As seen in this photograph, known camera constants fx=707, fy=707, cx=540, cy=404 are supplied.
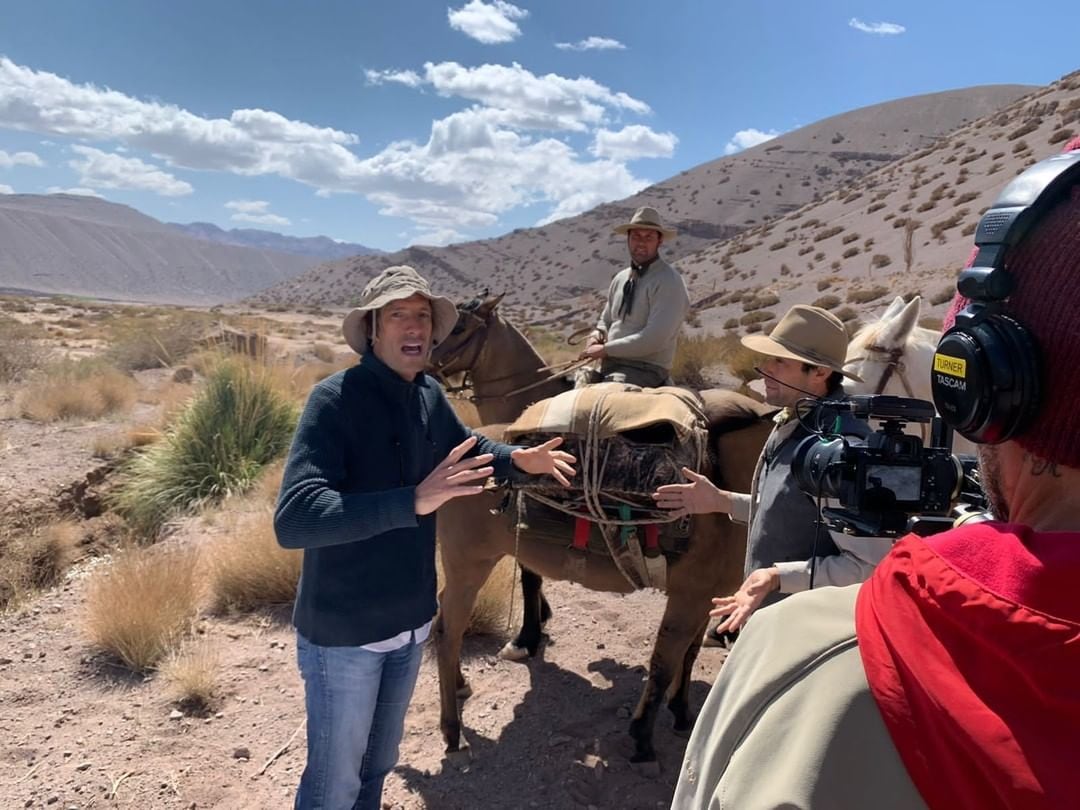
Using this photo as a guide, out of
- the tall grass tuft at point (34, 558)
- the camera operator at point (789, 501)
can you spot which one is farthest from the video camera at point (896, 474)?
the tall grass tuft at point (34, 558)

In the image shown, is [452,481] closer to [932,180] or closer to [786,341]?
[786,341]

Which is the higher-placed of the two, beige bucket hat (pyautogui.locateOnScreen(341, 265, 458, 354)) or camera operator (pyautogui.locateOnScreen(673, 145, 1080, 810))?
beige bucket hat (pyautogui.locateOnScreen(341, 265, 458, 354))

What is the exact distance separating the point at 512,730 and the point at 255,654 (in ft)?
6.52

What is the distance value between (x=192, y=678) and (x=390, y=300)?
3.20 metres

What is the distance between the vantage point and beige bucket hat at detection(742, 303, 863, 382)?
268 cm

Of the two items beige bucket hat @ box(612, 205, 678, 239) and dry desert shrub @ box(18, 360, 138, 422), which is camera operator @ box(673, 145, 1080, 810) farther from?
dry desert shrub @ box(18, 360, 138, 422)

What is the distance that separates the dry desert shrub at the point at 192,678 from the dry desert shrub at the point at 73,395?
8198 millimetres

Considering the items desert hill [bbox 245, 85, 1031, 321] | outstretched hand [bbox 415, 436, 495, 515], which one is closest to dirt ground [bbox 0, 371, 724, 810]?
outstretched hand [bbox 415, 436, 495, 515]

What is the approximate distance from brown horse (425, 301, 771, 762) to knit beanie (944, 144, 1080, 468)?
2.76 metres

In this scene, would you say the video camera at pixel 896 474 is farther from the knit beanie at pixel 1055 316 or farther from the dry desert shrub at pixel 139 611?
the dry desert shrub at pixel 139 611

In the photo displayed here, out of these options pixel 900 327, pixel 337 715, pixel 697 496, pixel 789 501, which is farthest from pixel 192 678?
pixel 900 327

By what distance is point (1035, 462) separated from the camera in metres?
0.80

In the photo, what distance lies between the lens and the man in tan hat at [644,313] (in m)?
5.47

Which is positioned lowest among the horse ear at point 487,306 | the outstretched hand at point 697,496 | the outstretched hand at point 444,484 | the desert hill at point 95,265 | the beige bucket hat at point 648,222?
the outstretched hand at point 697,496
